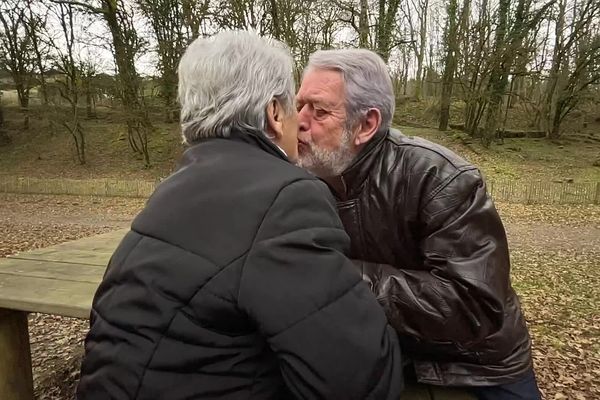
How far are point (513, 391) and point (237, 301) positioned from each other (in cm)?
123

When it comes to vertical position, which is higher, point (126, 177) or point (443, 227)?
point (443, 227)

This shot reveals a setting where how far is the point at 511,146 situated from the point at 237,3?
1128cm

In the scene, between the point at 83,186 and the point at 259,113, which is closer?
the point at 259,113

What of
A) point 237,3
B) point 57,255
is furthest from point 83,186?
point 57,255

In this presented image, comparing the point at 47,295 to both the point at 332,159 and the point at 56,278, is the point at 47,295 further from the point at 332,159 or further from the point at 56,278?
the point at 332,159

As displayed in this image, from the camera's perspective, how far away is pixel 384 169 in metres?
1.81

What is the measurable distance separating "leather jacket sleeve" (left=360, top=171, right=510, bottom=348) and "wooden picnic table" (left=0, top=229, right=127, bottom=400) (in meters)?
1.43

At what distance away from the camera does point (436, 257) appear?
164cm

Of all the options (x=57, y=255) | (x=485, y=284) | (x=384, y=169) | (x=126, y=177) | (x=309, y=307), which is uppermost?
(x=384, y=169)

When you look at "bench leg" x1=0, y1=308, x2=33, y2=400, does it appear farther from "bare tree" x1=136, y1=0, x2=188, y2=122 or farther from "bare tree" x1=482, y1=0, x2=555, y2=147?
"bare tree" x1=482, y1=0, x2=555, y2=147

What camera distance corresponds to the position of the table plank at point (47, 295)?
2270mm

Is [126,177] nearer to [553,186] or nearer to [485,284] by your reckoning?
[553,186]

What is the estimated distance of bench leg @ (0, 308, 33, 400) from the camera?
2.80 meters

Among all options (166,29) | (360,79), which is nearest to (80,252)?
(360,79)
